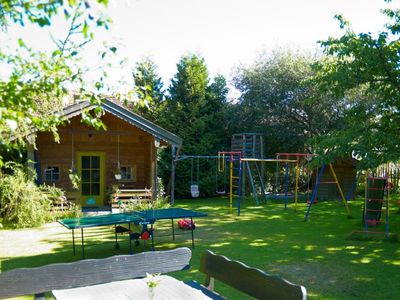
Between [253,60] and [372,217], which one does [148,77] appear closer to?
[253,60]

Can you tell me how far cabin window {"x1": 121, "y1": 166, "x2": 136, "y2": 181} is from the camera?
17.4 m

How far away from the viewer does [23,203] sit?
488 inches

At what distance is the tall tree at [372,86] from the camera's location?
8688mm

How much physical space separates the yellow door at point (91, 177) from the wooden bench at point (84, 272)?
499 inches

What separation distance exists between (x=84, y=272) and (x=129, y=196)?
12413mm

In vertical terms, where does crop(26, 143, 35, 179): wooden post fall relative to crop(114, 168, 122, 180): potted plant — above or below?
A: above

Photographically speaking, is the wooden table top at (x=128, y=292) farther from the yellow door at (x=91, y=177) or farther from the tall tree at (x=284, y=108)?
the tall tree at (x=284, y=108)

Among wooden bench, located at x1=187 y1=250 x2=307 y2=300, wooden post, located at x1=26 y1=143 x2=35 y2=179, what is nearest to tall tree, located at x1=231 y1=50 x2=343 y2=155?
wooden post, located at x1=26 y1=143 x2=35 y2=179

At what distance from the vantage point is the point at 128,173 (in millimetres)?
17516

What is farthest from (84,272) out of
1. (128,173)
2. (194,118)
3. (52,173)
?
(194,118)

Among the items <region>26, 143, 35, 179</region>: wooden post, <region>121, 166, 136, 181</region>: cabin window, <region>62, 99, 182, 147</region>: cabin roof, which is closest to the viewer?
<region>26, 143, 35, 179</region>: wooden post

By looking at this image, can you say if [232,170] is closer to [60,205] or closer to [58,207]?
[60,205]

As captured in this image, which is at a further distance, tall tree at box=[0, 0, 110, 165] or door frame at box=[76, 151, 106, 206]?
door frame at box=[76, 151, 106, 206]

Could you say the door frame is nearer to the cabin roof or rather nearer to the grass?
the cabin roof
